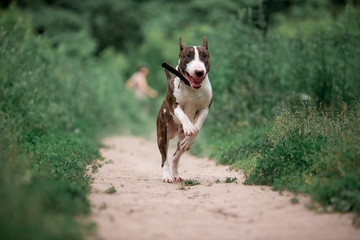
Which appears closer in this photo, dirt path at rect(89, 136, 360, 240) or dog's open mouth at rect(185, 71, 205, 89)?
dirt path at rect(89, 136, 360, 240)

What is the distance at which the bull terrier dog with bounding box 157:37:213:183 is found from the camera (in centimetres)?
668

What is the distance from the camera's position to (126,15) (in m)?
34.8

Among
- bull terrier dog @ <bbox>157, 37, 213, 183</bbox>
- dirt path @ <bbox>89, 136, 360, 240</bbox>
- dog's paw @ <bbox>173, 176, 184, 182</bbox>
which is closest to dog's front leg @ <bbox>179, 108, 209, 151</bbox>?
bull terrier dog @ <bbox>157, 37, 213, 183</bbox>

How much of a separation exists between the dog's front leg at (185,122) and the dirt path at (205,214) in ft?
2.70

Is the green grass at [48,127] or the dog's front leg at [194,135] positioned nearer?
the green grass at [48,127]

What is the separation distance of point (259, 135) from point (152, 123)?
10013mm

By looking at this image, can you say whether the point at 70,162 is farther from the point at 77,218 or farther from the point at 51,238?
the point at 51,238

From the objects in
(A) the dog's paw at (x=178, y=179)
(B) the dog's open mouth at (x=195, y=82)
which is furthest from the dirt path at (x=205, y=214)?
(B) the dog's open mouth at (x=195, y=82)

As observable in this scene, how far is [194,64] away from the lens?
6.65 metres

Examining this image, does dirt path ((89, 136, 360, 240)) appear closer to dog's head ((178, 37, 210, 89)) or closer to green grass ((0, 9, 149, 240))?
green grass ((0, 9, 149, 240))

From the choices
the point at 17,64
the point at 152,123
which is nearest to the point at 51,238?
the point at 17,64

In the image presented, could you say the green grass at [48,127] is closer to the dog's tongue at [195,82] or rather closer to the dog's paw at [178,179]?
the dog's paw at [178,179]

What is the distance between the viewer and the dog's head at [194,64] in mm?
6559

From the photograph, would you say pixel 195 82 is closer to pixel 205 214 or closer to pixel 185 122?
pixel 185 122
